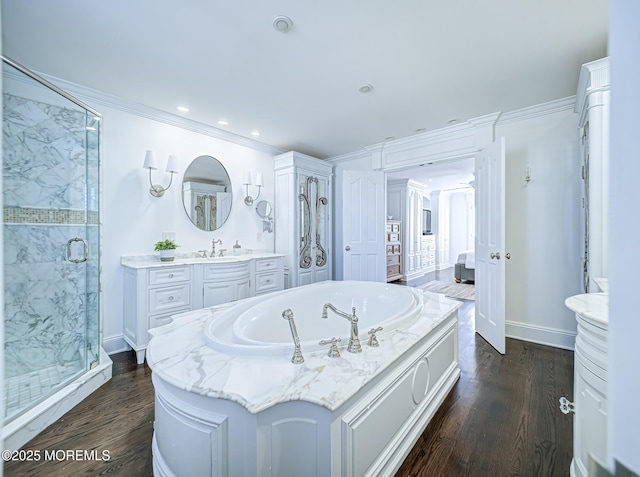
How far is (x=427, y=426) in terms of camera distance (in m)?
1.68

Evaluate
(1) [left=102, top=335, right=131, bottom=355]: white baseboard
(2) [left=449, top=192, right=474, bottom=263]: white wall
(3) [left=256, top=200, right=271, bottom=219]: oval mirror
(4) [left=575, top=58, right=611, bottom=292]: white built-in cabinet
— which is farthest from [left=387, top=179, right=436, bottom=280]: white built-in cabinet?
(1) [left=102, top=335, right=131, bottom=355]: white baseboard

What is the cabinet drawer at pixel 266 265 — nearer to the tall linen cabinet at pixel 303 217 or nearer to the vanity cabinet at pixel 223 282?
the vanity cabinet at pixel 223 282

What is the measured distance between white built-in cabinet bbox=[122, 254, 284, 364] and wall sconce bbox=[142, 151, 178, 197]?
0.76m

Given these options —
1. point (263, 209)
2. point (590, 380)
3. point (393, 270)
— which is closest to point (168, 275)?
point (263, 209)

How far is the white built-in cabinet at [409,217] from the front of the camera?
673 cm

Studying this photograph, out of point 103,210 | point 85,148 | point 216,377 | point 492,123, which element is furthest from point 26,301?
point 492,123

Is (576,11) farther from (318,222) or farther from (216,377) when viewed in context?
(318,222)

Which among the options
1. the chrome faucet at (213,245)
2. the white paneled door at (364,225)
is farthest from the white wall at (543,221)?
the chrome faucet at (213,245)

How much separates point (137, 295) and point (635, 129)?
2.94 metres

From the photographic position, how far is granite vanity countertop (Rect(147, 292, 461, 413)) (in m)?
1.07

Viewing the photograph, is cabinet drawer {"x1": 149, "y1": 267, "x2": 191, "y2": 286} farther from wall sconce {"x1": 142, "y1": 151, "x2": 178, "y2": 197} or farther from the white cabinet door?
wall sconce {"x1": 142, "y1": 151, "x2": 178, "y2": 197}

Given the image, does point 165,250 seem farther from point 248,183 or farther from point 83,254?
point 248,183

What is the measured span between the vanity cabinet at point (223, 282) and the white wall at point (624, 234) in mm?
2978

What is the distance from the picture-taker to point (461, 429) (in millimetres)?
1660
